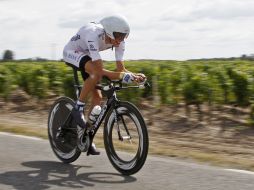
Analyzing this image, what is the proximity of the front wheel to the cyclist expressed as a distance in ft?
1.08

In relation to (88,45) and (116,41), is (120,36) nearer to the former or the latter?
(116,41)

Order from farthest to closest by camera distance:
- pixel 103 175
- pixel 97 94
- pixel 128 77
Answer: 1. pixel 97 94
2. pixel 103 175
3. pixel 128 77

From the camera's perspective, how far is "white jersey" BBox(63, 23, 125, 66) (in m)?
6.46

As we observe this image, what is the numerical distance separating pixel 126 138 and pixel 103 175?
51 centimetres

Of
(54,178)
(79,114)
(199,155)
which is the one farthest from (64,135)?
(199,155)

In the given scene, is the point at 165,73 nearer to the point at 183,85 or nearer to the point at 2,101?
the point at 183,85

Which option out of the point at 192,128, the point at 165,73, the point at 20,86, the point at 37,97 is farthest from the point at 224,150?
the point at 20,86

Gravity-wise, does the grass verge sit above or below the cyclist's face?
below

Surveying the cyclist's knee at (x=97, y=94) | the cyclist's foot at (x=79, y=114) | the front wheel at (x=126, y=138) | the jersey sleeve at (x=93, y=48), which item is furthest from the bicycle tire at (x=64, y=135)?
the jersey sleeve at (x=93, y=48)

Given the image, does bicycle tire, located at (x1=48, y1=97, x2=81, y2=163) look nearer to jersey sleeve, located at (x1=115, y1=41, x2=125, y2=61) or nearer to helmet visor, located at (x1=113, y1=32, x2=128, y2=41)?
jersey sleeve, located at (x1=115, y1=41, x2=125, y2=61)

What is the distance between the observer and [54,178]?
6.38 metres

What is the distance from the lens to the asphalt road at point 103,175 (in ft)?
19.6

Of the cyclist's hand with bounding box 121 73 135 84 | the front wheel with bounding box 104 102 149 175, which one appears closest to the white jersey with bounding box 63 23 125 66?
the cyclist's hand with bounding box 121 73 135 84

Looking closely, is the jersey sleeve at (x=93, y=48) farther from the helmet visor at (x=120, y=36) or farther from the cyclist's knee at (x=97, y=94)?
the cyclist's knee at (x=97, y=94)
